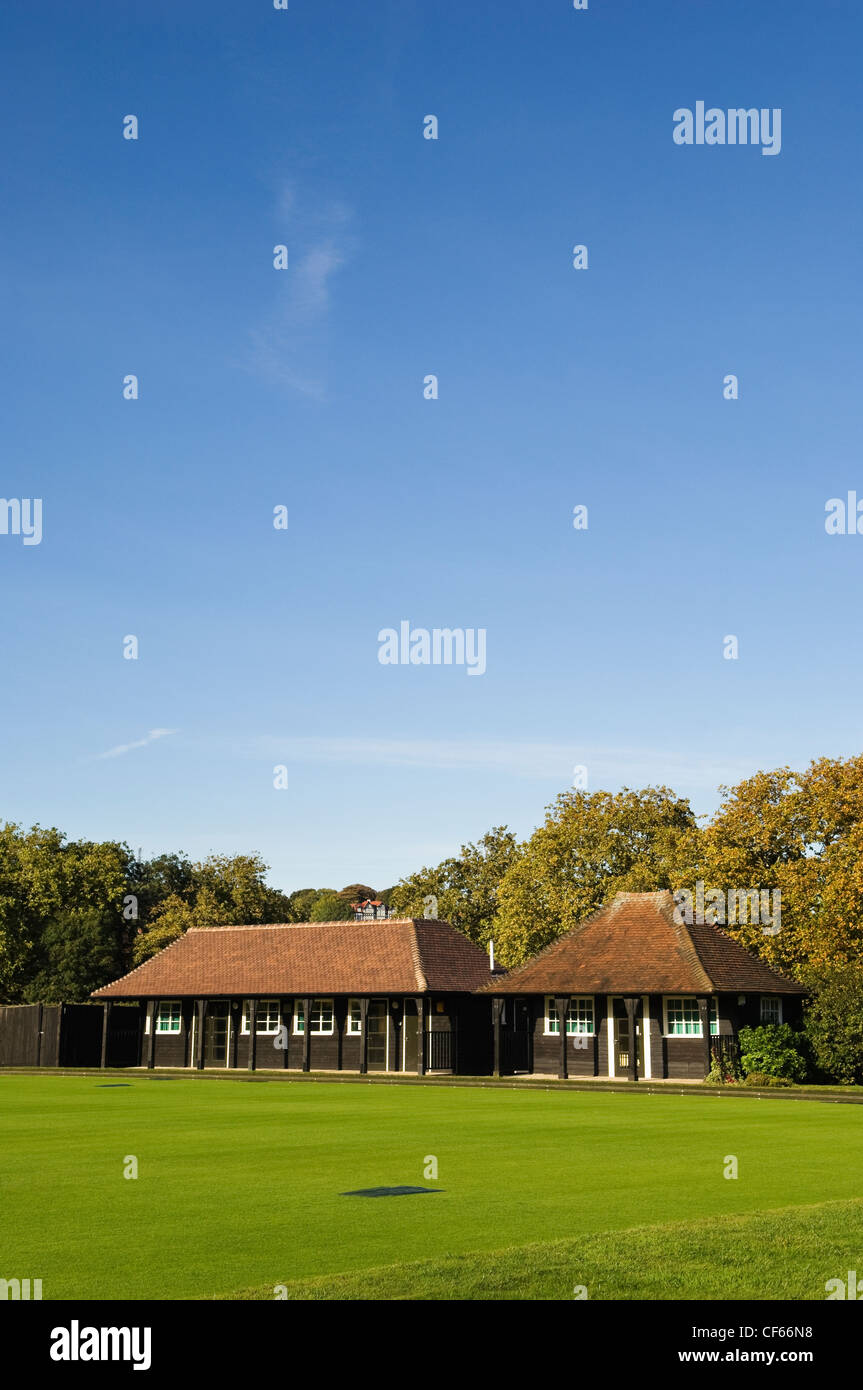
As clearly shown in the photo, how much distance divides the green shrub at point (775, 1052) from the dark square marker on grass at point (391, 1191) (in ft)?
88.7

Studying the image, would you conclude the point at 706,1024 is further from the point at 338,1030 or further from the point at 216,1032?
the point at 216,1032

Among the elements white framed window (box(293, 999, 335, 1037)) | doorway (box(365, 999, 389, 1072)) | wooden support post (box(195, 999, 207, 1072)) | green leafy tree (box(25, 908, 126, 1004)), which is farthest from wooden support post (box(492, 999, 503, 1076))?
green leafy tree (box(25, 908, 126, 1004))

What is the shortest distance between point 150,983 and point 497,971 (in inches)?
536

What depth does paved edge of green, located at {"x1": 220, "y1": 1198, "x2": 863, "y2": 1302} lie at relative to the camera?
8047 mm

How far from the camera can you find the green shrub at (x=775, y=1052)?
38.3 metres

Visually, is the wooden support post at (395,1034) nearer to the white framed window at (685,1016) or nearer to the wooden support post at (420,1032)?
the wooden support post at (420,1032)

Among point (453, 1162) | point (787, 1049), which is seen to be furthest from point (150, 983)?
point (453, 1162)

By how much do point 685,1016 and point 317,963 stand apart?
48.9 ft

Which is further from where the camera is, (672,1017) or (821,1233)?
(672,1017)

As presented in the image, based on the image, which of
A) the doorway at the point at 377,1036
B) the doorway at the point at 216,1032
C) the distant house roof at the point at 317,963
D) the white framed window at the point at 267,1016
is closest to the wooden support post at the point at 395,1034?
the doorway at the point at 377,1036

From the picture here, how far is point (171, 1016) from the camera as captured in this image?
2092 inches

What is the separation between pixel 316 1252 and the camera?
9.71 m

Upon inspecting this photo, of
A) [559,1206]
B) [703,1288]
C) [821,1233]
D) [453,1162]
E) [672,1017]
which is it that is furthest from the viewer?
[672,1017]

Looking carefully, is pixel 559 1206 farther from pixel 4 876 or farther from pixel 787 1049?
pixel 4 876
